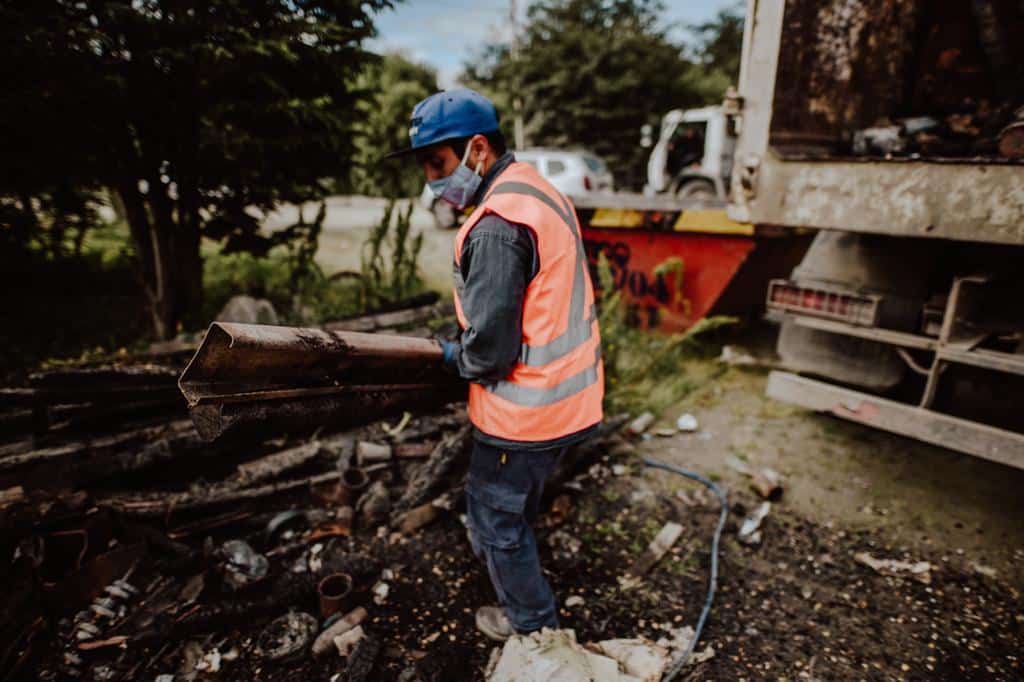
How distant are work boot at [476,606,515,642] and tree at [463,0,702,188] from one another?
20.1 meters

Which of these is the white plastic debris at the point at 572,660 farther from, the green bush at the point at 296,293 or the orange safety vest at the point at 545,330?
the green bush at the point at 296,293

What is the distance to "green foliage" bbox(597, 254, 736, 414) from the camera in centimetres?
426

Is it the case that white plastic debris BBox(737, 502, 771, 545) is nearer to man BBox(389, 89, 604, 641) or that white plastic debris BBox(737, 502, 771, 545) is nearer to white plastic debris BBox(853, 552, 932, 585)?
white plastic debris BBox(853, 552, 932, 585)

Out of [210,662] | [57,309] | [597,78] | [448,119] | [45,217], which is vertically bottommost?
[210,662]

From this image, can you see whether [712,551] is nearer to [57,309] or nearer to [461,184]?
[461,184]

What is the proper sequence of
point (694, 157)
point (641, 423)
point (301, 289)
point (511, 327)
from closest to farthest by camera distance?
point (511, 327)
point (641, 423)
point (301, 289)
point (694, 157)

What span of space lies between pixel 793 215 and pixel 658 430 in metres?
1.70

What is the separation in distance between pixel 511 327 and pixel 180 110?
4.09m

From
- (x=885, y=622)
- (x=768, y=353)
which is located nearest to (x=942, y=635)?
(x=885, y=622)

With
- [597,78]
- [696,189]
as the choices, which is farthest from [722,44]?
[696,189]

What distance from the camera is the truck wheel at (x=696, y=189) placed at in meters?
11.5

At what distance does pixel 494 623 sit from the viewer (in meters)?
2.33

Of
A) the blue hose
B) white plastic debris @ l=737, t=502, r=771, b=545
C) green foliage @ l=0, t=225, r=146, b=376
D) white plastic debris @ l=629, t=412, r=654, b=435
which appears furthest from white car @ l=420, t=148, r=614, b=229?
white plastic debris @ l=737, t=502, r=771, b=545

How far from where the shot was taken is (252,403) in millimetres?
1700
